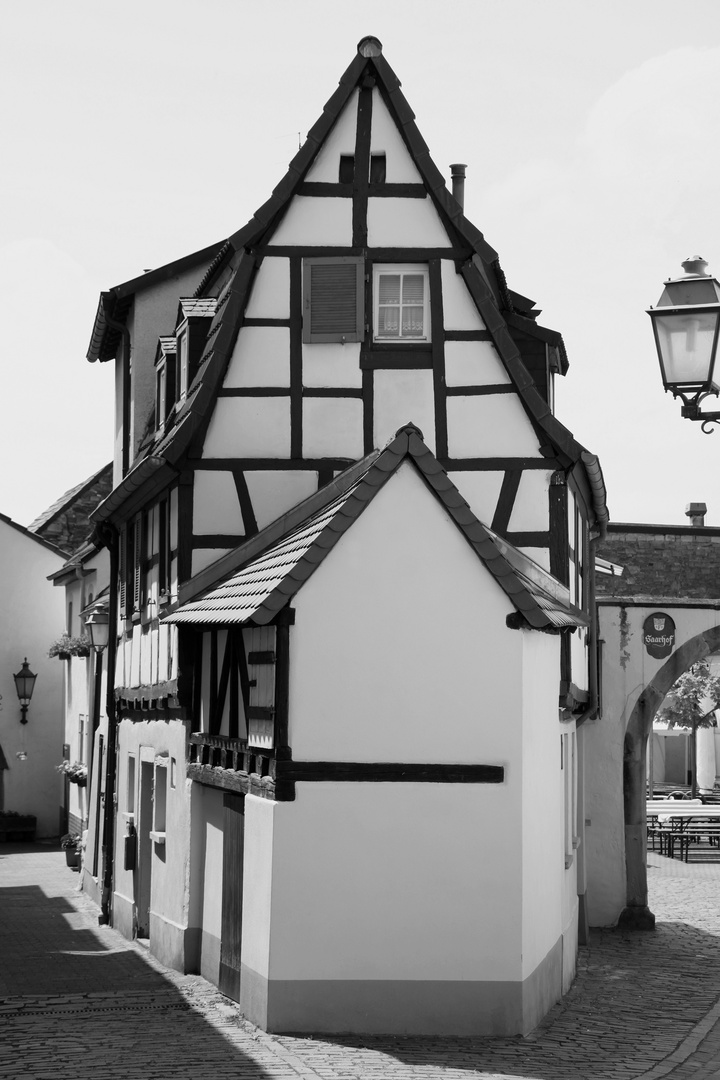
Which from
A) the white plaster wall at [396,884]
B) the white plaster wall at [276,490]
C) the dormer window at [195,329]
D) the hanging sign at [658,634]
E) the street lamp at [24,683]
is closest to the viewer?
the white plaster wall at [396,884]

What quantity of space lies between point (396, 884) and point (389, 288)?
6.83 meters

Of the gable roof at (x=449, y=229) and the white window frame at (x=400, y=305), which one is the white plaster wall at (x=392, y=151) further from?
the white window frame at (x=400, y=305)

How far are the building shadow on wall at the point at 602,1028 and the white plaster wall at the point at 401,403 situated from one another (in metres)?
5.99

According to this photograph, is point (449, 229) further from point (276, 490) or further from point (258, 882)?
point (258, 882)

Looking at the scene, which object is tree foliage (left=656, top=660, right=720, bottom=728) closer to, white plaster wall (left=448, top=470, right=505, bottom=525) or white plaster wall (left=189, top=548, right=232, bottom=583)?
white plaster wall (left=448, top=470, right=505, bottom=525)

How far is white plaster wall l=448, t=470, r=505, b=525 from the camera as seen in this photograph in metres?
15.9

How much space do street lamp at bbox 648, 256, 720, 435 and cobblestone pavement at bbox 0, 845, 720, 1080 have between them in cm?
528

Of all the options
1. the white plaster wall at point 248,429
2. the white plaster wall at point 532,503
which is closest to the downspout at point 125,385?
the white plaster wall at point 248,429

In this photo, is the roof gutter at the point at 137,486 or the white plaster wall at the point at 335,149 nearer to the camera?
the roof gutter at the point at 137,486

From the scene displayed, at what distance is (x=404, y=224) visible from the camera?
1627 cm

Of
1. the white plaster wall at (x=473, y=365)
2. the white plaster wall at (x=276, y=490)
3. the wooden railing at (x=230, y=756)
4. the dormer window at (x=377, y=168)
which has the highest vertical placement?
the dormer window at (x=377, y=168)

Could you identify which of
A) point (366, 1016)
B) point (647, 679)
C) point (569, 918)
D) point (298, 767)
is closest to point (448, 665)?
point (298, 767)

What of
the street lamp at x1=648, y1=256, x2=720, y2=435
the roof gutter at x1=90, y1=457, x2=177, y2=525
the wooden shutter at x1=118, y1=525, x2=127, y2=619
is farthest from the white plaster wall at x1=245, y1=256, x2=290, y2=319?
the street lamp at x1=648, y1=256, x2=720, y2=435

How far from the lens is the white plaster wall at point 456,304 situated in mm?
16172
